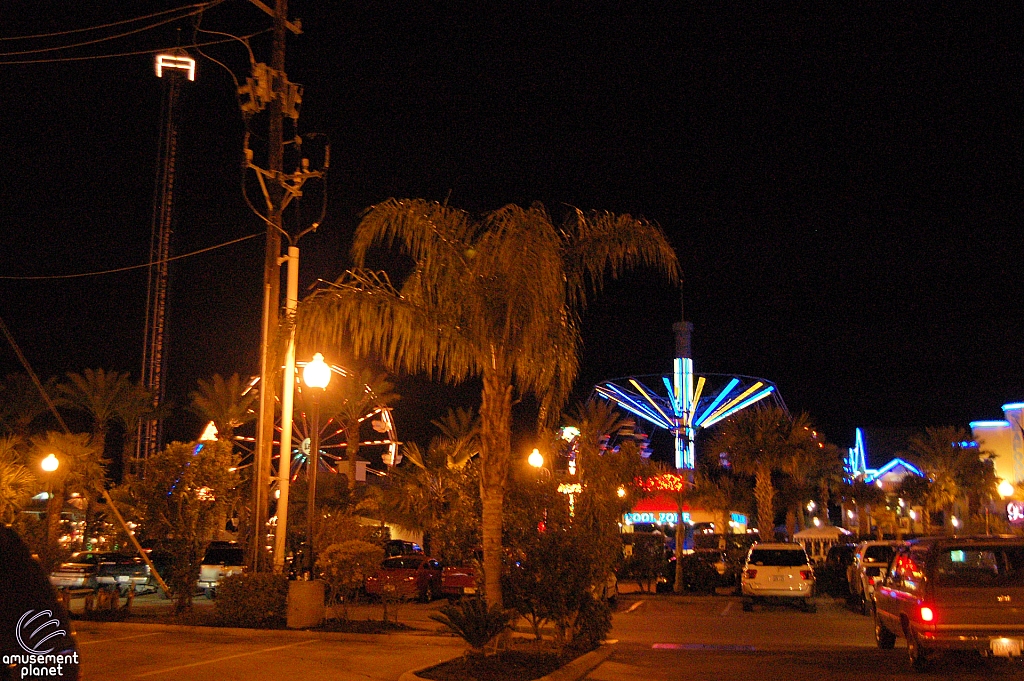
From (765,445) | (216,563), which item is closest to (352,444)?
(216,563)

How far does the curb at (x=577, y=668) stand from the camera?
33.8 feet

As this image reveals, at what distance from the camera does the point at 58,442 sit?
2875 centimetres

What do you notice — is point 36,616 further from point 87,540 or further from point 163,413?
point 163,413

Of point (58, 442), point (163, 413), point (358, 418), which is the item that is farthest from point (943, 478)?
point (58, 442)

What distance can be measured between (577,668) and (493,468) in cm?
265

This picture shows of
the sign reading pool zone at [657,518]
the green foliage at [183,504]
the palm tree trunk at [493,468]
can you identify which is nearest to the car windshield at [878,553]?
the palm tree trunk at [493,468]

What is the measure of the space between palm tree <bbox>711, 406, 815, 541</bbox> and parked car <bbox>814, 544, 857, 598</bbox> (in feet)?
25.5

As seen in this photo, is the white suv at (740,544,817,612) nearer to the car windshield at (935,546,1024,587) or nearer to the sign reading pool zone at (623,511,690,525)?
the car windshield at (935,546,1024,587)

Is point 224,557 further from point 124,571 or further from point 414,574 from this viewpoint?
point 414,574

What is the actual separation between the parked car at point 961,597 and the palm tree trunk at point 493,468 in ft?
16.6

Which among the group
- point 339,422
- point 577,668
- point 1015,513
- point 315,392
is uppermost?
point 339,422

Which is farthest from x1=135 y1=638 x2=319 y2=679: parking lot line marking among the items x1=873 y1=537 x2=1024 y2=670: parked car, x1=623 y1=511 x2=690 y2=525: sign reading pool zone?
x1=623 y1=511 x2=690 y2=525: sign reading pool zone

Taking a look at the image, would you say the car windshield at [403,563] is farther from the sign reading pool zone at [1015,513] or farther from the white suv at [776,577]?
the sign reading pool zone at [1015,513]

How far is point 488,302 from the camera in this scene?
40.3 ft
